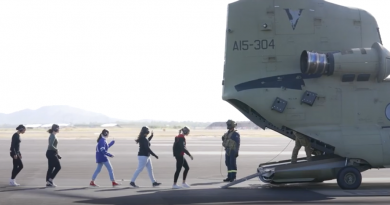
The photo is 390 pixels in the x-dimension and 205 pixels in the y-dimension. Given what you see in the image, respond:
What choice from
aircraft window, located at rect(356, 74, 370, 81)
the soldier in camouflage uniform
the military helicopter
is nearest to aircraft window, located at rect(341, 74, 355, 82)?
the military helicopter

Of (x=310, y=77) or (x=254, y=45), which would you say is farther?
(x=254, y=45)

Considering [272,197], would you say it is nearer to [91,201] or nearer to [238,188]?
[238,188]

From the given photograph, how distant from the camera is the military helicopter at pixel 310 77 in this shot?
59.3 feet

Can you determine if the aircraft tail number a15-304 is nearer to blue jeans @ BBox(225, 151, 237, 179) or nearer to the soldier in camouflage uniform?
the soldier in camouflage uniform

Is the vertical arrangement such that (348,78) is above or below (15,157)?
above

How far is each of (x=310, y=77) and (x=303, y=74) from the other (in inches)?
9.0

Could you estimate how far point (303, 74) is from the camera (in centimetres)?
1833

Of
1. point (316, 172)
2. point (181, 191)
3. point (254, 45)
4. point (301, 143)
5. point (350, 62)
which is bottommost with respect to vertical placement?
point (181, 191)

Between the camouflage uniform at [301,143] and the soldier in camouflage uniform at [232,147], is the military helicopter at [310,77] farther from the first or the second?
the soldier in camouflage uniform at [232,147]

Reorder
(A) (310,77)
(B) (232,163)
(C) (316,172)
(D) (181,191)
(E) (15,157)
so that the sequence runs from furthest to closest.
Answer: (B) (232,163), (E) (15,157), (A) (310,77), (C) (316,172), (D) (181,191)

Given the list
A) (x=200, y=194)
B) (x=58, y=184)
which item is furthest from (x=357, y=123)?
(x=58, y=184)

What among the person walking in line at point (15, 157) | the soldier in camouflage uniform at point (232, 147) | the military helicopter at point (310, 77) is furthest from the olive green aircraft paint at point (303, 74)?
the person walking in line at point (15, 157)

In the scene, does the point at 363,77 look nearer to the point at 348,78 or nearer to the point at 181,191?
the point at 348,78

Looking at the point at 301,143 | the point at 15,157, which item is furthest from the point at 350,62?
the point at 15,157
